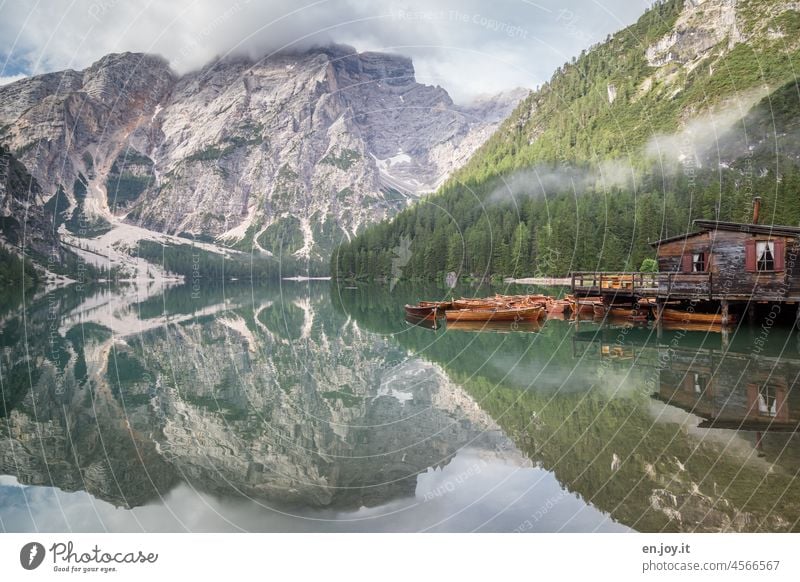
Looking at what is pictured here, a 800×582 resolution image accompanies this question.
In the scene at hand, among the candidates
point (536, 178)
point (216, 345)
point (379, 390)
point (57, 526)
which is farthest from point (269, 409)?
point (536, 178)

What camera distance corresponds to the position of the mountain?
79125 millimetres

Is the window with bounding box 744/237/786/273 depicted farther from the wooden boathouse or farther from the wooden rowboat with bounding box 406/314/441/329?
the wooden rowboat with bounding box 406/314/441/329

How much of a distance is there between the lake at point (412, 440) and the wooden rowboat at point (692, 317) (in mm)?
5246

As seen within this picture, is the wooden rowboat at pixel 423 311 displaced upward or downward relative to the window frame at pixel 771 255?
downward

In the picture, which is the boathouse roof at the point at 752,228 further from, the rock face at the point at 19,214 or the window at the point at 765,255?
the rock face at the point at 19,214

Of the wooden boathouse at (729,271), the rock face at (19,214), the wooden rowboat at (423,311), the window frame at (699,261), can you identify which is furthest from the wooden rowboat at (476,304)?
the rock face at (19,214)

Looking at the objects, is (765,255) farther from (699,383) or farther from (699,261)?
(699,383)

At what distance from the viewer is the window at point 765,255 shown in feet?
88.6

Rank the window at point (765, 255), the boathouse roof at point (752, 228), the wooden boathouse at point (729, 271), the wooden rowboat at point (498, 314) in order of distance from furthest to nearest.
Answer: the wooden rowboat at point (498, 314), the window at point (765, 255), the wooden boathouse at point (729, 271), the boathouse roof at point (752, 228)

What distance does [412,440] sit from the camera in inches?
470

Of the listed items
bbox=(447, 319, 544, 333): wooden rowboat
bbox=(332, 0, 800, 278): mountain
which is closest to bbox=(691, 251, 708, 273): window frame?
bbox=(447, 319, 544, 333): wooden rowboat

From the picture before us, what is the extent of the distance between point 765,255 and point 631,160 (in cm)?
8606

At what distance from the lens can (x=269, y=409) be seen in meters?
15.1

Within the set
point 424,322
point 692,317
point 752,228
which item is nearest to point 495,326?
point 424,322
